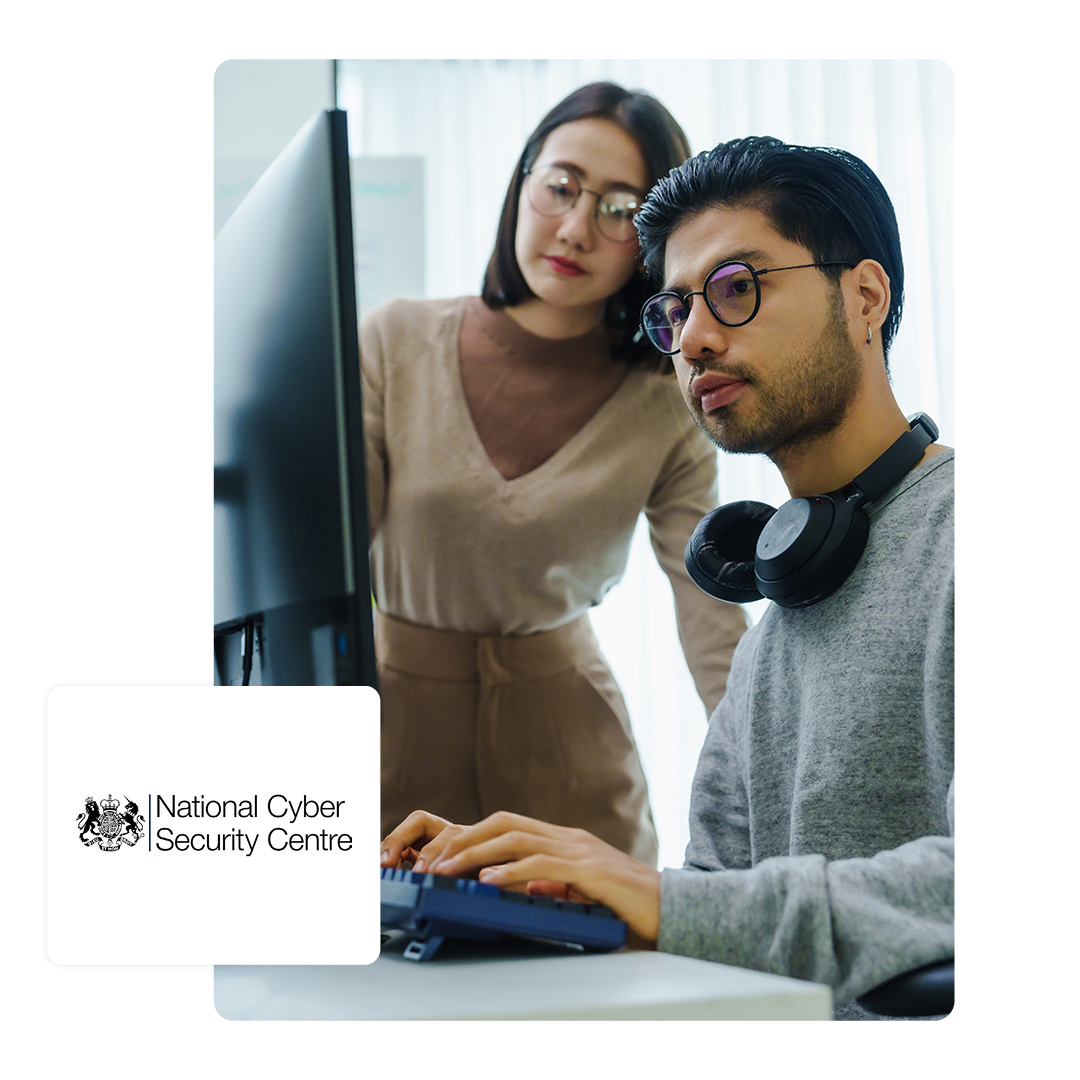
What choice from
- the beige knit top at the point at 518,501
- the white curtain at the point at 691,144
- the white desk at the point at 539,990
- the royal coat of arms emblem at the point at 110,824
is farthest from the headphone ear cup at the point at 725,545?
the royal coat of arms emblem at the point at 110,824

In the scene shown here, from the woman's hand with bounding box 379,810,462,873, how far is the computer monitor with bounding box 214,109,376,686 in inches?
5.3

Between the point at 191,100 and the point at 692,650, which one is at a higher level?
the point at 191,100

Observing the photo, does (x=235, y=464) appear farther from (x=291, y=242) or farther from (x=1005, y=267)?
(x=1005, y=267)

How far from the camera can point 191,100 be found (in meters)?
0.77

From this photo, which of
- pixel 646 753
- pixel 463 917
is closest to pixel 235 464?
pixel 463 917

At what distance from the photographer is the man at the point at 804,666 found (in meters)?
0.54

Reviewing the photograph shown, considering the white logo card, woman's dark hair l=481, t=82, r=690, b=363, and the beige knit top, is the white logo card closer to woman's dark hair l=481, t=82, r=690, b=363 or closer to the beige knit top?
the beige knit top

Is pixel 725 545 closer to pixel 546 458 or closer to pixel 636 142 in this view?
pixel 546 458

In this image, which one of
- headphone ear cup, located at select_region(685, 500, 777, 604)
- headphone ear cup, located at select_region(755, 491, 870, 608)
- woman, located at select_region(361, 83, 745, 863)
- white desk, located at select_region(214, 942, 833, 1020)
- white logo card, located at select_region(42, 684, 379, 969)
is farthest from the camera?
woman, located at select_region(361, 83, 745, 863)

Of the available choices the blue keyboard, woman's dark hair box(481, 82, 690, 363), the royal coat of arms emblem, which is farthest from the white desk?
woman's dark hair box(481, 82, 690, 363)

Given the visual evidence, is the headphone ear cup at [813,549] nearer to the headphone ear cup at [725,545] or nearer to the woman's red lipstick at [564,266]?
the headphone ear cup at [725,545]

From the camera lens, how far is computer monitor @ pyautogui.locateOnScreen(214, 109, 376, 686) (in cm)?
52

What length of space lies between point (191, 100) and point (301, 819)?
1.82ft

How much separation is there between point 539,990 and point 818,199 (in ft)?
2.09
